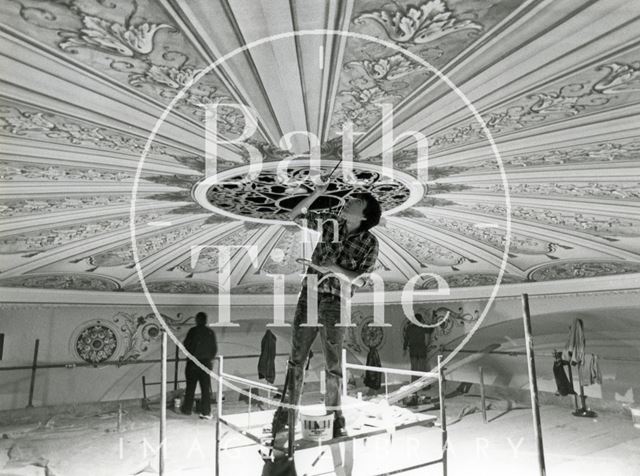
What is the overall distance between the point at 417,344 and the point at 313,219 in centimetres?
902

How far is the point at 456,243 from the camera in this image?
657 cm

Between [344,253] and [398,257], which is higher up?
[398,257]

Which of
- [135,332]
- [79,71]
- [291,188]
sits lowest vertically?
[135,332]

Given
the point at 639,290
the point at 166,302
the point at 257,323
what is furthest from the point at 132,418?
the point at 639,290

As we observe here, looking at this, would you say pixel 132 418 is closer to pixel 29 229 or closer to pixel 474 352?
pixel 29 229

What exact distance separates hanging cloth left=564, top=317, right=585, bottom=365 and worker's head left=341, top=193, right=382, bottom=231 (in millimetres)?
7879

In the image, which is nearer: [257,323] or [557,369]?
[557,369]

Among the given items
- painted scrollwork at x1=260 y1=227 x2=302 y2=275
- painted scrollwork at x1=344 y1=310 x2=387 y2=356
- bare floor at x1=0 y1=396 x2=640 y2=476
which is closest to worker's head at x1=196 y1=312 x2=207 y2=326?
bare floor at x1=0 y1=396 x2=640 y2=476

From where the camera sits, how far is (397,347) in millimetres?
12094

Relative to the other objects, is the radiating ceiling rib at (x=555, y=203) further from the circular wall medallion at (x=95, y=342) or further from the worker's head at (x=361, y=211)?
the circular wall medallion at (x=95, y=342)

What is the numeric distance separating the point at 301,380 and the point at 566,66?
8.13 feet

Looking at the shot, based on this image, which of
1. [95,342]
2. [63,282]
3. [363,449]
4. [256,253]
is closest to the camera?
[363,449]

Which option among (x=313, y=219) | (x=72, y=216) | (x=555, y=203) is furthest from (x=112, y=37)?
(x=555, y=203)

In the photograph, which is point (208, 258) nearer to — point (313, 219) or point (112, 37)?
point (313, 219)
